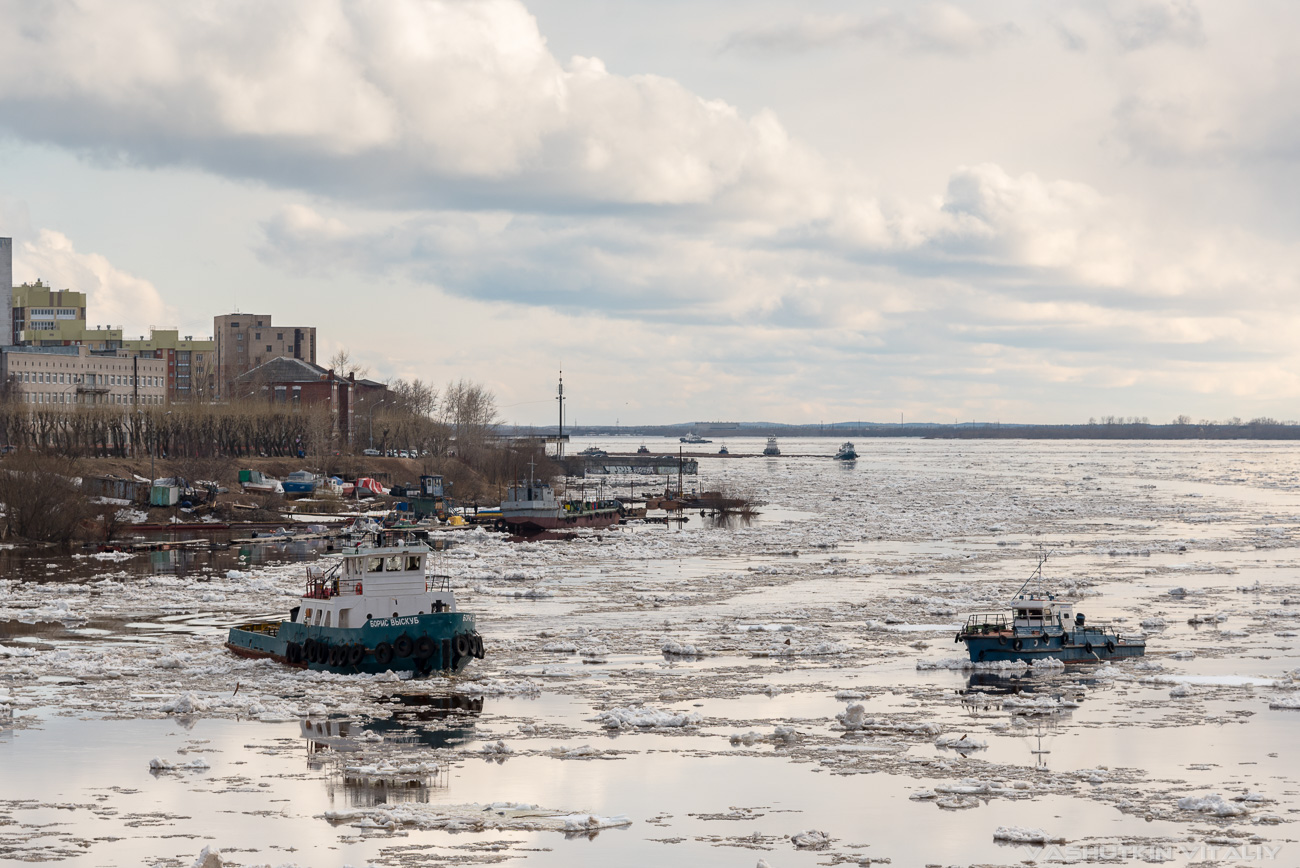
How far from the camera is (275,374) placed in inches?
7776

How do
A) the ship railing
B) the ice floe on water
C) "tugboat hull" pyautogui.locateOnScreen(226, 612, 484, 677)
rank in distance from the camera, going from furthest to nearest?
1. the ship railing
2. "tugboat hull" pyautogui.locateOnScreen(226, 612, 484, 677)
3. the ice floe on water

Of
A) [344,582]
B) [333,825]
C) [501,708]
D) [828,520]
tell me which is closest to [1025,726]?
[501,708]

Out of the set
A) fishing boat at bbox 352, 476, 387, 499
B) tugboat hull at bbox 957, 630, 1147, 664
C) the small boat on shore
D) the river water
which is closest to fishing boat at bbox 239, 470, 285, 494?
fishing boat at bbox 352, 476, 387, 499

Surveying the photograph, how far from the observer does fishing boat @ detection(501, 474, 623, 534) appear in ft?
348

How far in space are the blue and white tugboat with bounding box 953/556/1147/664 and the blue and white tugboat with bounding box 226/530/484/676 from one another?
629 inches

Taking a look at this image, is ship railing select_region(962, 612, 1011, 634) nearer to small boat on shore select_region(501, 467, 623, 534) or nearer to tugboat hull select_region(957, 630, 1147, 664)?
tugboat hull select_region(957, 630, 1147, 664)

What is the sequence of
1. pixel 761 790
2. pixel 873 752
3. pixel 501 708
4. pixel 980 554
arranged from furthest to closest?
pixel 980 554 < pixel 501 708 < pixel 873 752 < pixel 761 790

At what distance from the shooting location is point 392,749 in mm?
33625

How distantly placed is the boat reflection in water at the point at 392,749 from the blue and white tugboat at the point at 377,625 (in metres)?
3.37

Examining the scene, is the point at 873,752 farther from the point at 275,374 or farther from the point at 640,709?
the point at 275,374

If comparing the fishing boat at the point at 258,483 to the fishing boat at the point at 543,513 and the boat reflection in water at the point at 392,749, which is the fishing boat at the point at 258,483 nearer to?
the fishing boat at the point at 543,513

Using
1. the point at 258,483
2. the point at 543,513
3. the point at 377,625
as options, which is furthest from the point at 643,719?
the point at 258,483

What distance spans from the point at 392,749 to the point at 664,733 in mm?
6531

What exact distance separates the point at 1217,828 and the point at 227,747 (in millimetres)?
21635
